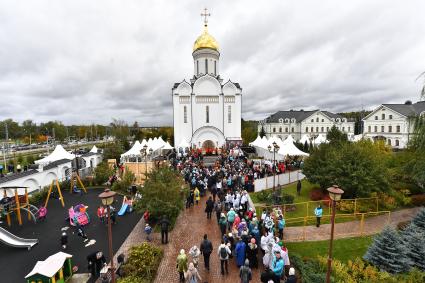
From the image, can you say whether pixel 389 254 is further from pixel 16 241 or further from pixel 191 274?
pixel 16 241

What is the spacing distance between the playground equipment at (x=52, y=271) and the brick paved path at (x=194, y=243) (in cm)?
321

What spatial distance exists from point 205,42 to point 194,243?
3613 centimetres

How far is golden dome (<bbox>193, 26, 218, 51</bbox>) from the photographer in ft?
130

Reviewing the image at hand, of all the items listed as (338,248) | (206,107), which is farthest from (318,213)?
(206,107)

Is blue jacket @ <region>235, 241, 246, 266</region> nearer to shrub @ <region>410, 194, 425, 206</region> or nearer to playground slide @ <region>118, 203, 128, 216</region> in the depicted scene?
playground slide @ <region>118, 203, 128, 216</region>

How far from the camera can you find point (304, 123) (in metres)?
63.8

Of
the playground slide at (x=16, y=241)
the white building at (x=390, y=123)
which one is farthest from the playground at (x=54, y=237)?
the white building at (x=390, y=123)

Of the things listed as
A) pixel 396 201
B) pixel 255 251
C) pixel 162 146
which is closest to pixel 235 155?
pixel 162 146

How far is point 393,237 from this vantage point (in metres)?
8.35

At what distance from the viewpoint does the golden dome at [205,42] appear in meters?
Answer: 39.7

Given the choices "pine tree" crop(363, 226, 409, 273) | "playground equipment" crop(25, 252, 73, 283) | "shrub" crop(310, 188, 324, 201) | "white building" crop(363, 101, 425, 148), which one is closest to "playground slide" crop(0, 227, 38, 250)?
"playground equipment" crop(25, 252, 73, 283)

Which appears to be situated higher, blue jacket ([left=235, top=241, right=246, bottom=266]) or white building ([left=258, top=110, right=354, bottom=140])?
white building ([left=258, top=110, right=354, bottom=140])

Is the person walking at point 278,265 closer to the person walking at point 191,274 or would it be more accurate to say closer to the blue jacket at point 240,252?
the blue jacket at point 240,252

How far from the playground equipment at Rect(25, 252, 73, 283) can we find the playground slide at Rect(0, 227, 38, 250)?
361 centimetres
